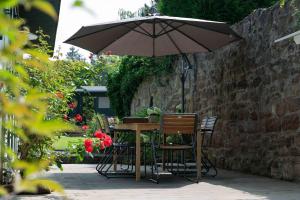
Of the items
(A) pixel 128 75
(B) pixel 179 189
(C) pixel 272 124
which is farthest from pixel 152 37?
(A) pixel 128 75

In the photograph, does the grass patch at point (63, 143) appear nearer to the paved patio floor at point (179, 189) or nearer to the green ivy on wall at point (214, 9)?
the paved patio floor at point (179, 189)

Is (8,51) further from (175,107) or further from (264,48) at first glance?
(175,107)

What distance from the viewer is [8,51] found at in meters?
0.53

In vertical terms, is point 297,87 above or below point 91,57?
below

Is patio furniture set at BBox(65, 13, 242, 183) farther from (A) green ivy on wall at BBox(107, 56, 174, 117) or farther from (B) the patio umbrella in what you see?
(A) green ivy on wall at BBox(107, 56, 174, 117)

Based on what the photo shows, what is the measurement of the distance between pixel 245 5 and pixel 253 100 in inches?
143

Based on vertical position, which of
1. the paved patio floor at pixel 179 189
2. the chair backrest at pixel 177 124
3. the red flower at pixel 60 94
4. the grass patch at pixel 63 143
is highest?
the red flower at pixel 60 94

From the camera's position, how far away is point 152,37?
317 inches

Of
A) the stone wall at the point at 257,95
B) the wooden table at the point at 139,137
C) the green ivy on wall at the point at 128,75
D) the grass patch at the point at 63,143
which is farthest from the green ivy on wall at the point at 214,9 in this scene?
the wooden table at the point at 139,137

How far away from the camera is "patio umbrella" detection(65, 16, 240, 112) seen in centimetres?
730

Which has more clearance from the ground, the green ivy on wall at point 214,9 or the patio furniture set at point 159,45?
the green ivy on wall at point 214,9

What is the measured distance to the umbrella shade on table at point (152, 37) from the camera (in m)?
7.30

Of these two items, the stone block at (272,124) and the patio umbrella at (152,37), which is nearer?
the stone block at (272,124)

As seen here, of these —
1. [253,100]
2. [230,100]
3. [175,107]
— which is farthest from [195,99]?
[253,100]
